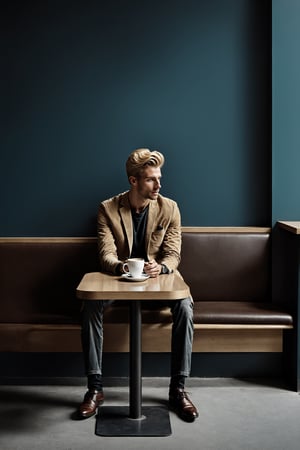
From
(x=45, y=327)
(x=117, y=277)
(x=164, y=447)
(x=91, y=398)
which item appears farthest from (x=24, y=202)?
(x=164, y=447)

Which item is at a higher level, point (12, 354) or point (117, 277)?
point (117, 277)

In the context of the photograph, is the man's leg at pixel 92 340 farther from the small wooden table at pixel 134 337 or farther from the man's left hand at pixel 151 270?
the man's left hand at pixel 151 270

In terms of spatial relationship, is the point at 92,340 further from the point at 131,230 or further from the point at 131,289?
the point at 131,230

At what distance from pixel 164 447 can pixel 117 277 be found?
904mm

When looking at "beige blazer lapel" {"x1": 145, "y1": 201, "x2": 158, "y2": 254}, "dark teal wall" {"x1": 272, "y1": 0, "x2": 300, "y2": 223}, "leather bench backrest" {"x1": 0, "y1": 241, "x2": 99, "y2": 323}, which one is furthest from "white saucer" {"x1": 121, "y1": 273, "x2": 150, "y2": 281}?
"dark teal wall" {"x1": 272, "y1": 0, "x2": 300, "y2": 223}

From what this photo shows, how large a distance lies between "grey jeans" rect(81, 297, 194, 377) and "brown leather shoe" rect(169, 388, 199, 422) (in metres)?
0.11

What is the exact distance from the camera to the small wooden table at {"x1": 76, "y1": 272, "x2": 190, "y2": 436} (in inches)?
119

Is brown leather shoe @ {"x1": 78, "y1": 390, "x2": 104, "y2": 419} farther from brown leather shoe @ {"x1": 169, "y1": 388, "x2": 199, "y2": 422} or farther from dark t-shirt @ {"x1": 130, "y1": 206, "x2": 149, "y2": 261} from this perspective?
dark t-shirt @ {"x1": 130, "y1": 206, "x2": 149, "y2": 261}

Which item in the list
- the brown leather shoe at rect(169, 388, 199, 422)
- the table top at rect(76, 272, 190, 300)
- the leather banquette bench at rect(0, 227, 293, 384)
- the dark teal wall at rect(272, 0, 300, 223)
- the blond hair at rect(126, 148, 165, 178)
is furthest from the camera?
the dark teal wall at rect(272, 0, 300, 223)

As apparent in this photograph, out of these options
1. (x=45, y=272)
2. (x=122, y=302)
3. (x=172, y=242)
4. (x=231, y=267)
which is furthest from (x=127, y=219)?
(x=231, y=267)

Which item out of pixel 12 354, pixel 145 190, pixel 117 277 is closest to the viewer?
pixel 117 277

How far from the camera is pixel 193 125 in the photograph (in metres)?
4.27

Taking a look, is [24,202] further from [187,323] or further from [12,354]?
[187,323]

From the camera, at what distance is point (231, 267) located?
13.9 ft
